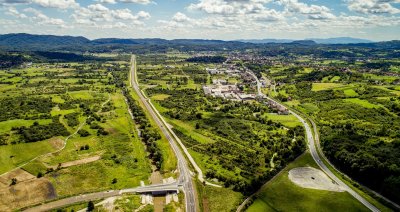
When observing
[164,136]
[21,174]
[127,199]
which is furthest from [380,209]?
[21,174]

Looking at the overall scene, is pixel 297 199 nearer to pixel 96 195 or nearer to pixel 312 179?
pixel 312 179

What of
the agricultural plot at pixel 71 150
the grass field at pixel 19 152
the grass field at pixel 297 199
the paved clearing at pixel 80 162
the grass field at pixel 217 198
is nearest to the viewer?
the grass field at pixel 217 198

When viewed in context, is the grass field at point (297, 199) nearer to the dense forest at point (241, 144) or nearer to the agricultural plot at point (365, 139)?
the dense forest at point (241, 144)

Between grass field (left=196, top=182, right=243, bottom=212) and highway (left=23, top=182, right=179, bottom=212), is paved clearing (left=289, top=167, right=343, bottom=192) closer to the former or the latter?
grass field (left=196, top=182, right=243, bottom=212)

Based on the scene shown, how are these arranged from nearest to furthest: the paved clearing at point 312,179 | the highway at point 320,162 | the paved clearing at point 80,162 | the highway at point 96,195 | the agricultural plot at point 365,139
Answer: the highway at point 96,195 < the highway at point 320,162 < the agricultural plot at point 365,139 < the paved clearing at point 312,179 < the paved clearing at point 80,162

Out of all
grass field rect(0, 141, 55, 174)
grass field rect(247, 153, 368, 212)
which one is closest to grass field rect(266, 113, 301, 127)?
grass field rect(247, 153, 368, 212)

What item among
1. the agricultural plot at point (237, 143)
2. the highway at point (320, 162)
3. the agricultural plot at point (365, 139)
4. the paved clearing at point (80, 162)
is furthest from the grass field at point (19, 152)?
the agricultural plot at point (365, 139)

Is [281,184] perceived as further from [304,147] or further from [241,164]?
[304,147]
